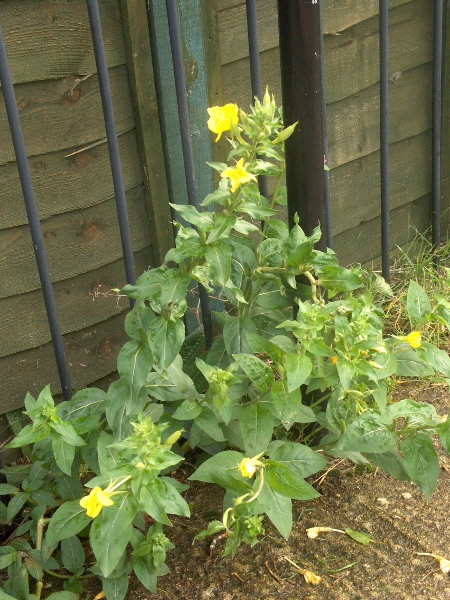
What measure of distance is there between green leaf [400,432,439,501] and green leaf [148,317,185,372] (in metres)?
0.63

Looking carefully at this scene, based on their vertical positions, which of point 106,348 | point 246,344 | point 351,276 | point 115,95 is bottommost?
point 106,348

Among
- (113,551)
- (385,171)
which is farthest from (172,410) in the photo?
(385,171)

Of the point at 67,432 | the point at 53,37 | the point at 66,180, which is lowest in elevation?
the point at 67,432

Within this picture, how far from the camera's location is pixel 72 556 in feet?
6.85

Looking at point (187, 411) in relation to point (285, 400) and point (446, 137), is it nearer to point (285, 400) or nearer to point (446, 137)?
point (285, 400)

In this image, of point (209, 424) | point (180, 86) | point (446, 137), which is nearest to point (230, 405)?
point (209, 424)

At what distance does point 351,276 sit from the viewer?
2.00 metres

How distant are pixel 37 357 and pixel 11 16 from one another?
1241 millimetres

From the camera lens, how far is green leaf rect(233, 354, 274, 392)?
1.96 m

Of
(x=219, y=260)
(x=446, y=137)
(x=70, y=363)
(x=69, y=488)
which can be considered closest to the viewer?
(x=219, y=260)

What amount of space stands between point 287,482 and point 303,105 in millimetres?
977

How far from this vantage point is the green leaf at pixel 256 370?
1.96 m

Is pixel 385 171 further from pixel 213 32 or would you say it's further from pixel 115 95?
pixel 115 95

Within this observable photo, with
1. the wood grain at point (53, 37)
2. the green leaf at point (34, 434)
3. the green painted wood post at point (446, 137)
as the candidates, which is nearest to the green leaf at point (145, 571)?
the green leaf at point (34, 434)
